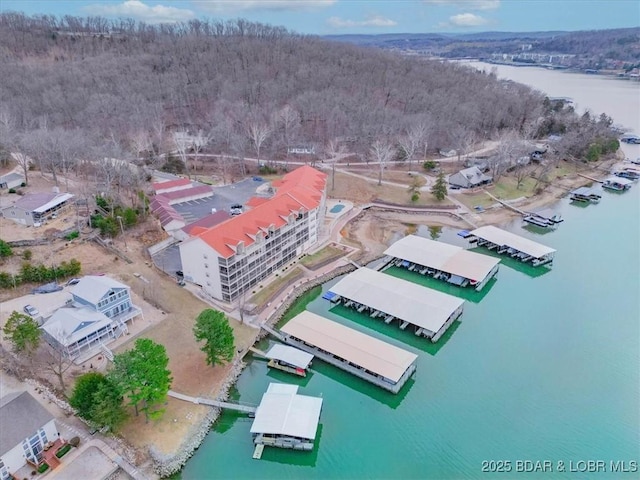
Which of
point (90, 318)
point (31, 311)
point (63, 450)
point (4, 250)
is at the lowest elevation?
point (63, 450)

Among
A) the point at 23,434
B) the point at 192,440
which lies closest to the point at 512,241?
the point at 192,440

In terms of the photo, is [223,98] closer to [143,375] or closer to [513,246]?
[513,246]

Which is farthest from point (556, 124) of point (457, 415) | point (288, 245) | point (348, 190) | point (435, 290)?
point (457, 415)

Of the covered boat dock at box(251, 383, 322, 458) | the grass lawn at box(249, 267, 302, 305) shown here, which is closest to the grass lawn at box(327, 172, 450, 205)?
the grass lawn at box(249, 267, 302, 305)

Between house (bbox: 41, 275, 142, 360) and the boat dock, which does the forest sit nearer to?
house (bbox: 41, 275, 142, 360)

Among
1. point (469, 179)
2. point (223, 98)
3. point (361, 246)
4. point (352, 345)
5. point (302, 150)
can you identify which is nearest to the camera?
point (352, 345)

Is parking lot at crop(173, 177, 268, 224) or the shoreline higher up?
parking lot at crop(173, 177, 268, 224)
